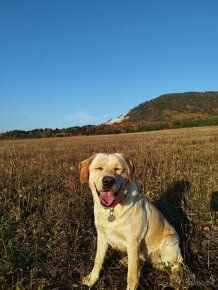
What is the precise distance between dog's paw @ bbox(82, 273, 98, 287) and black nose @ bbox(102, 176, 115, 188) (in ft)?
3.99

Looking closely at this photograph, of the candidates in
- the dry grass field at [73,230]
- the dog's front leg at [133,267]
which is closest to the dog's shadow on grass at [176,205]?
the dry grass field at [73,230]

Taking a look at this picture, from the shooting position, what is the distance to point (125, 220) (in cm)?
346

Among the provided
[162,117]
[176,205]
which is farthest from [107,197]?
[162,117]

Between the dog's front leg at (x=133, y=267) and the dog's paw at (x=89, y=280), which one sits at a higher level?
the dog's front leg at (x=133, y=267)

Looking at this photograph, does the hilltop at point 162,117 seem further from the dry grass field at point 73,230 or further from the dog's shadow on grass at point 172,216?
the dog's shadow on grass at point 172,216

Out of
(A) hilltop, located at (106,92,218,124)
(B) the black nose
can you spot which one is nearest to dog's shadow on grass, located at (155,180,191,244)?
(B) the black nose

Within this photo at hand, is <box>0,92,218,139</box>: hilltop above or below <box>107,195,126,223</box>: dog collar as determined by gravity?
above

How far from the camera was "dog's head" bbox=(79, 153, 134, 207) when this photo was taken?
338cm

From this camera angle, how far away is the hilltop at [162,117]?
4241 cm

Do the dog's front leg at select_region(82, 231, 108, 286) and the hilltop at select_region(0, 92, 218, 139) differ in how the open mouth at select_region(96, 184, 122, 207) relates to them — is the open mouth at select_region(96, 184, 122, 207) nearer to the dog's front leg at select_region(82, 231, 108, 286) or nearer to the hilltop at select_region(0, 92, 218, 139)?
the dog's front leg at select_region(82, 231, 108, 286)

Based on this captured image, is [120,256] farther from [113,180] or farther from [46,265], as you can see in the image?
[113,180]

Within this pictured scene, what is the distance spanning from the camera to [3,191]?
5953 millimetres

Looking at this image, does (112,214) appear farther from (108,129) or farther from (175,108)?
(175,108)

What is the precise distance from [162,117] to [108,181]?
208ft
